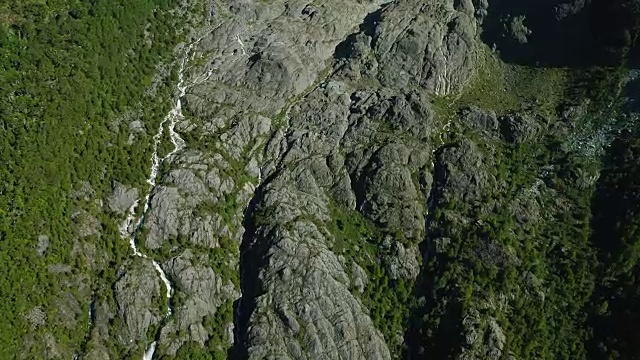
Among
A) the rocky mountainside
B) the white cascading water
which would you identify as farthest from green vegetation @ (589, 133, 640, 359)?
the white cascading water

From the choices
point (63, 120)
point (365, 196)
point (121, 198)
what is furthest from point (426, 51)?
point (63, 120)

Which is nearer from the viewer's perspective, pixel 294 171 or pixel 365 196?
pixel 365 196

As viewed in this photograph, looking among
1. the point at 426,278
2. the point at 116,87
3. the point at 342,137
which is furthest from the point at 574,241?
the point at 116,87

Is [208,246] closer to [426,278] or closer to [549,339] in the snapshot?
[426,278]

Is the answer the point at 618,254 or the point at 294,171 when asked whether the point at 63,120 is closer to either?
the point at 294,171

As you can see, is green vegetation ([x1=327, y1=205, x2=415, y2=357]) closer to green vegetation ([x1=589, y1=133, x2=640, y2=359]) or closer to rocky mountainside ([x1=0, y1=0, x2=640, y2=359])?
rocky mountainside ([x1=0, y1=0, x2=640, y2=359])

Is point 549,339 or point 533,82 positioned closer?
point 549,339

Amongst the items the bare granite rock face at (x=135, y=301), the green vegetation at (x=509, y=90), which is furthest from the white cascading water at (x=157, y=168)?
the green vegetation at (x=509, y=90)
